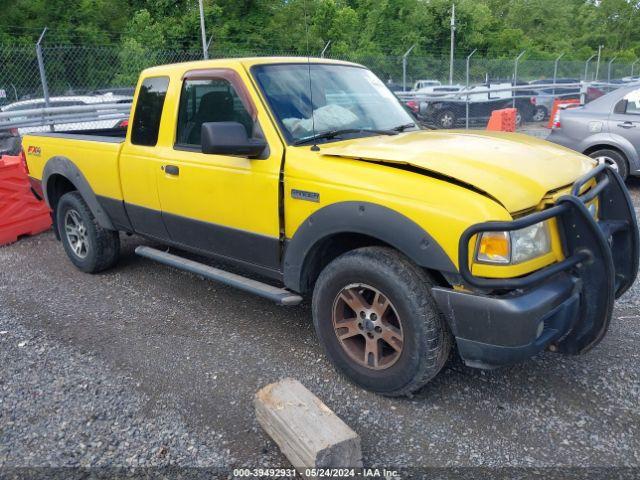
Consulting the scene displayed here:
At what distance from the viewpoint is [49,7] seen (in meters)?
25.6

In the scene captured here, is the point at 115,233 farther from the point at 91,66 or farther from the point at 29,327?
the point at 91,66

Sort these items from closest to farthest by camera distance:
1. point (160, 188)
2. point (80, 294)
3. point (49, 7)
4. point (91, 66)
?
1. point (160, 188)
2. point (80, 294)
3. point (91, 66)
4. point (49, 7)

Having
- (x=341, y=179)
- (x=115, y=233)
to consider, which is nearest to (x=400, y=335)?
(x=341, y=179)

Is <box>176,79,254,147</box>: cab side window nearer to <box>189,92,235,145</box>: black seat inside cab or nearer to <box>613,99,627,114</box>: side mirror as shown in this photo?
<box>189,92,235,145</box>: black seat inside cab

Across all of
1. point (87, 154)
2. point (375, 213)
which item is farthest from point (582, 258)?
point (87, 154)

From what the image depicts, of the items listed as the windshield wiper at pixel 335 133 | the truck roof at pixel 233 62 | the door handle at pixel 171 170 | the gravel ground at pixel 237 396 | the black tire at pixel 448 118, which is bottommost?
the gravel ground at pixel 237 396

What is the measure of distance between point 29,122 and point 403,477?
27.9 ft

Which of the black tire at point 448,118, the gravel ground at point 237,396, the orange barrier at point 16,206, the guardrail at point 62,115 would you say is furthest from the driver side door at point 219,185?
the black tire at point 448,118

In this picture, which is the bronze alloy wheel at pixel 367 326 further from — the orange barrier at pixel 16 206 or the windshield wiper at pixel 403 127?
the orange barrier at pixel 16 206

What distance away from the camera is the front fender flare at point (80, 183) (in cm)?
509

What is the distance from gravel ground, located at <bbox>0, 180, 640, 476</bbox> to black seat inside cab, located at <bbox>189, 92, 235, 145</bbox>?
56.8 inches

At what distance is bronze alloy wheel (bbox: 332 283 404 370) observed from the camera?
312 cm

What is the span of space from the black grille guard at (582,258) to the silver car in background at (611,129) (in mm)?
5049

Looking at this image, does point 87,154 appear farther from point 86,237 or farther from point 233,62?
point 233,62
